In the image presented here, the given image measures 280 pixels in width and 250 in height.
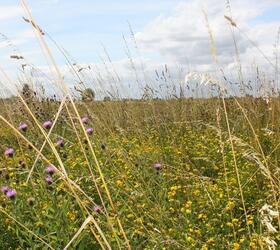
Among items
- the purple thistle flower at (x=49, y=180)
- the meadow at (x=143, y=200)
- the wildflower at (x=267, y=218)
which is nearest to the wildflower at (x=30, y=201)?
the meadow at (x=143, y=200)

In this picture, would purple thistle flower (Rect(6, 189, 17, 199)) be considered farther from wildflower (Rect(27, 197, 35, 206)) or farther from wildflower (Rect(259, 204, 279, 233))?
wildflower (Rect(259, 204, 279, 233))

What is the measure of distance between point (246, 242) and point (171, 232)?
430 millimetres

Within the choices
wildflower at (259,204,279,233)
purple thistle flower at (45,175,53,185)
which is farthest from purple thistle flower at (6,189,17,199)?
wildflower at (259,204,279,233)

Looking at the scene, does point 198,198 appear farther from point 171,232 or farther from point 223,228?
point 171,232

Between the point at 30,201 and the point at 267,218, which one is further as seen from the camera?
the point at 30,201

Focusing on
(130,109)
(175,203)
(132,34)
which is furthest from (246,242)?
(130,109)

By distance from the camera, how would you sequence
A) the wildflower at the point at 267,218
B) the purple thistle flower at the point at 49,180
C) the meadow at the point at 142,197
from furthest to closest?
the purple thistle flower at the point at 49,180 → the meadow at the point at 142,197 → the wildflower at the point at 267,218

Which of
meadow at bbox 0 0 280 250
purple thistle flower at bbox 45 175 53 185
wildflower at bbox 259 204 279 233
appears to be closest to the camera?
wildflower at bbox 259 204 279 233

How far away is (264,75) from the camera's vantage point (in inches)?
227

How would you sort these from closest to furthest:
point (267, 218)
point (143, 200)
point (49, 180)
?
1. point (267, 218)
2. point (49, 180)
3. point (143, 200)

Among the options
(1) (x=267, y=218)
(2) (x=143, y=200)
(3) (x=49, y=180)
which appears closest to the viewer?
(1) (x=267, y=218)

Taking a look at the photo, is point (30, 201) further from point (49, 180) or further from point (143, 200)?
point (143, 200)

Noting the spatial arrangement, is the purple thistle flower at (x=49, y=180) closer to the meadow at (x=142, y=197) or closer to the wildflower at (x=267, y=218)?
the meadow at (x=142, y=197)

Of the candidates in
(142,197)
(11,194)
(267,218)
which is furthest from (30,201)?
(267,218)
